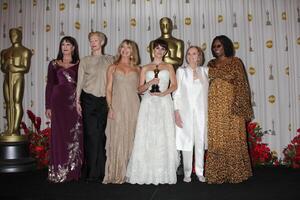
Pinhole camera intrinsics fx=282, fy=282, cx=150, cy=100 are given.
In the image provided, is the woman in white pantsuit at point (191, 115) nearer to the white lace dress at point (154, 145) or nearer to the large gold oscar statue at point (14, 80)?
the white lace dress at point (154, 145)

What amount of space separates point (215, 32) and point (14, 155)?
A: 12.4 ft

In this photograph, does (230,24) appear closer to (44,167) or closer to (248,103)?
(248,103)

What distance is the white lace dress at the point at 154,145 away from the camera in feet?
9.99

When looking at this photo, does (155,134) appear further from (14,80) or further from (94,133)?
(14,80)

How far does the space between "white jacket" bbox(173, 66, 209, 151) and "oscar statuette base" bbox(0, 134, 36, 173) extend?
2371 millimetres

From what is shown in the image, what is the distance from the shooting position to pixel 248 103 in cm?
318

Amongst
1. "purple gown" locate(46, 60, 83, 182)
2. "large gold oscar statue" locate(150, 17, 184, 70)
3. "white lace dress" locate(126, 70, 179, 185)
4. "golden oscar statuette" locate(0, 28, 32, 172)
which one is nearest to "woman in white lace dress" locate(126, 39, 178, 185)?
"white lace dress" locate(126, 70, 179, 185)

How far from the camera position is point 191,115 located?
10.5 ft

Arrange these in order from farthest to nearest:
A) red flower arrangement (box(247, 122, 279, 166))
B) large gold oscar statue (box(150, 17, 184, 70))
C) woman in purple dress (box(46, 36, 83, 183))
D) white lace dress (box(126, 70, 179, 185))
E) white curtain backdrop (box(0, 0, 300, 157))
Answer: white curtain backdrop (box(0, 0, 300, 157)) → red flower arrangement (box(247, 122, 279, 166)) → large gold oscar statue (box(150, 17, 184, 70)) → woman in purple dress (box(46, 36, 83, 183)) → white lace dress (box(126, 70, 179, 185))

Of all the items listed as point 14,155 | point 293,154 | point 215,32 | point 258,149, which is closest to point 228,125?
point 258,149

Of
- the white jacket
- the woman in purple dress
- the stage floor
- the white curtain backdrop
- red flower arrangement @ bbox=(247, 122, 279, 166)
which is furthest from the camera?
the white curtain backdrop

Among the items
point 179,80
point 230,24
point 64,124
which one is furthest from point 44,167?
point 230,24

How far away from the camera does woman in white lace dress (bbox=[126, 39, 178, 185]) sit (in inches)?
120

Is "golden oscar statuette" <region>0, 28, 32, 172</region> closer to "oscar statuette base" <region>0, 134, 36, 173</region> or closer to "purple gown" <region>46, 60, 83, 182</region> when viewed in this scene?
"oscar statuette base" <region>0, 134, 36, 173</region>
